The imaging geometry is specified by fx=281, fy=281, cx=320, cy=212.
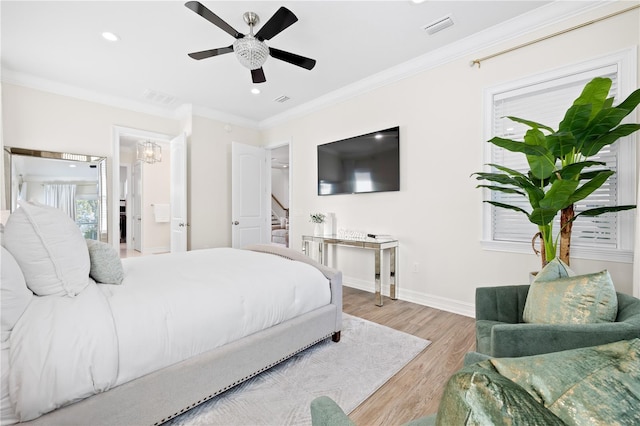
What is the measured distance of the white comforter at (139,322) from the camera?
Result: 40.2 inches

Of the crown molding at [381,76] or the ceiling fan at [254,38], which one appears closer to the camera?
the ceiling fan at [254,38]

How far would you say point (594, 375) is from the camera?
46 cm

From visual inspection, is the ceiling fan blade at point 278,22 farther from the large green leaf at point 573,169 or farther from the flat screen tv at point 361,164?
the large green leaf at point 573,169

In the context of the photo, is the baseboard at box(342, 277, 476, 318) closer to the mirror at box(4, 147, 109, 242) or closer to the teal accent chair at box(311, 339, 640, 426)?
the teal accent chair at box(311, 339, 640, 426)

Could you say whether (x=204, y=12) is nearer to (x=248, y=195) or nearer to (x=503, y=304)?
(x=503, y=304)

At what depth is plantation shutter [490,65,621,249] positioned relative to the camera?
2.22 meters

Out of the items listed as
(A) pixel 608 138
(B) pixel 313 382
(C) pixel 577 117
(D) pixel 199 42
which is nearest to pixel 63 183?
(D) pixel 199 42

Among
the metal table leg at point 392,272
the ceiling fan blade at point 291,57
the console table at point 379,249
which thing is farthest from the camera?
the metal table leg at point 392,272

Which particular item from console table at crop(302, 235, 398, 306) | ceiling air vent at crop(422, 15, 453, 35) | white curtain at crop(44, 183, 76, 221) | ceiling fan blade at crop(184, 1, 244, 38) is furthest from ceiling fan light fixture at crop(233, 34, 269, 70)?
white curtain at crop(44, 183, 76, 221)

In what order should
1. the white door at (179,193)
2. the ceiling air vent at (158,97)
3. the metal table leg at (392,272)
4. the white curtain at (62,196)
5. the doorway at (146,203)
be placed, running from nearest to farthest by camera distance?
1. the metal table leg at (392,272)
2. the white curtain at (62,196)
3. the ceiling air vent at (158,97)
4. the white door at (179,193)
5. the doorway at (146,203)

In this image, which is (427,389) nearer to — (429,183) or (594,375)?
(594,375)

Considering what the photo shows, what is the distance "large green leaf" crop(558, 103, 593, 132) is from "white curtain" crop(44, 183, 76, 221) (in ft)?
17.7

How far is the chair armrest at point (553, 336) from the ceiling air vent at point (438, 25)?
2.59m

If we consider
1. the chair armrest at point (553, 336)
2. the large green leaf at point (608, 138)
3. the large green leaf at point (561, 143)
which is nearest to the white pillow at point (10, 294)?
the chair armrest at point (553, 336)
